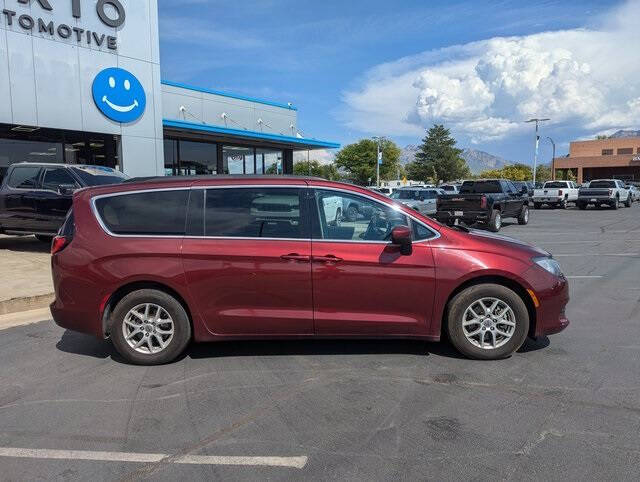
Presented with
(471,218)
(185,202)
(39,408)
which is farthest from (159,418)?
(471,218)

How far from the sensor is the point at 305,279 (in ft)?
15.4

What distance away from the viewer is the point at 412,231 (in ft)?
15.8

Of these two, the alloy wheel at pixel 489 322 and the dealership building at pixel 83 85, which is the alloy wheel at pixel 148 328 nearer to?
the alloy wheel at pixel 489 322

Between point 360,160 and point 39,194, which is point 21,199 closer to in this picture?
point 39,194

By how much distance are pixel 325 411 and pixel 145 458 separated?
1.29 meters

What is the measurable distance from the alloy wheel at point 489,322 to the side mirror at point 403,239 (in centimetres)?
80

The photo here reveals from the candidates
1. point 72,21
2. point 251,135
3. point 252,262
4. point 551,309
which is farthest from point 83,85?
point 551,309

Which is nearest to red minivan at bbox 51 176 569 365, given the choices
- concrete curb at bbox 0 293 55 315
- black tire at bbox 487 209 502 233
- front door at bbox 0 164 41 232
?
concrete curb at bbox 0 293 55 315

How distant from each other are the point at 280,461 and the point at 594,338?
390 cm

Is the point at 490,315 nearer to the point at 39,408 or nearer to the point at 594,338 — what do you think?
the point at 594,338

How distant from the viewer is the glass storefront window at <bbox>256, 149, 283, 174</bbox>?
3034cm

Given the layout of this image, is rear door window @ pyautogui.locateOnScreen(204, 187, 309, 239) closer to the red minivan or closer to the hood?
the red minivan

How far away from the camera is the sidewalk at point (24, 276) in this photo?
7.04m

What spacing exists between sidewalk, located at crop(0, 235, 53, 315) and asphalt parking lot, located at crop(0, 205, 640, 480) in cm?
130
